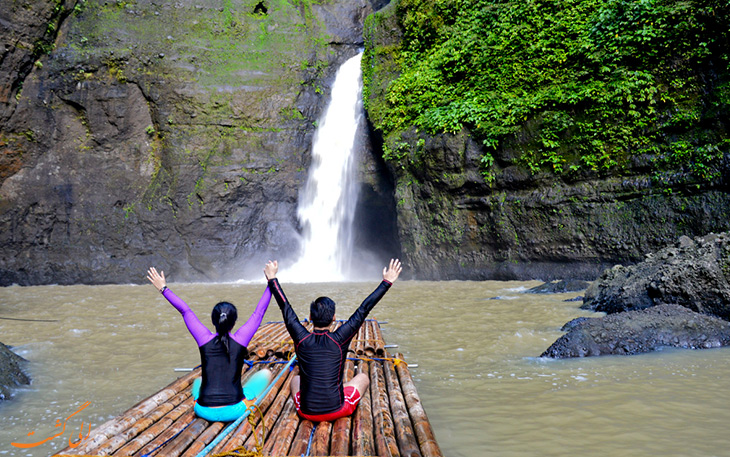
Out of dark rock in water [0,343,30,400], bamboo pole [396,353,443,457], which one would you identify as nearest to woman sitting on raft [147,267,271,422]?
bamboo pole [396,353,443,457]

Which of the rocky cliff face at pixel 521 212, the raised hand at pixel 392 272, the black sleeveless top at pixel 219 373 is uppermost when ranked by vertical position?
the rocky cliff face at pixel 521 212

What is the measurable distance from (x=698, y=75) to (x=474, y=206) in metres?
6.68

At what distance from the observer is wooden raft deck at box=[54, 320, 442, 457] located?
2957 millimetres

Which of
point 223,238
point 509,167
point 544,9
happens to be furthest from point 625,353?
point 223,238

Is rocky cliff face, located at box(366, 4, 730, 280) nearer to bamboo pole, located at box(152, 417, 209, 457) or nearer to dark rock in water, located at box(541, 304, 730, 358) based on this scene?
dark rock in water, located at box(541, 304, 730, 358)

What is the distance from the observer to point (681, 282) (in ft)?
23.7

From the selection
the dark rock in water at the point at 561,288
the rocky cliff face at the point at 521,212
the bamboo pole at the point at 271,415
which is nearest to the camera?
the bamboo pole at the point at 271,415

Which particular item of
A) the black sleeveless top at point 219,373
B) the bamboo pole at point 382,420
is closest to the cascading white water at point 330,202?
the bamboo pole at point 382,420

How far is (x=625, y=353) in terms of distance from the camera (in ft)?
18.5

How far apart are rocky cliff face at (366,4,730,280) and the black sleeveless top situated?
1194cm

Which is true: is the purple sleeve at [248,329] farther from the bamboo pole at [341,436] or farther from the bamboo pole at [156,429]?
the bamboo pole at [341,436]

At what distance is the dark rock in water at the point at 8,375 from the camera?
4855 mm

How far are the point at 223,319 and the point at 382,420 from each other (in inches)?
53.5

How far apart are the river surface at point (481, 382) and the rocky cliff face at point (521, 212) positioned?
4310mm
